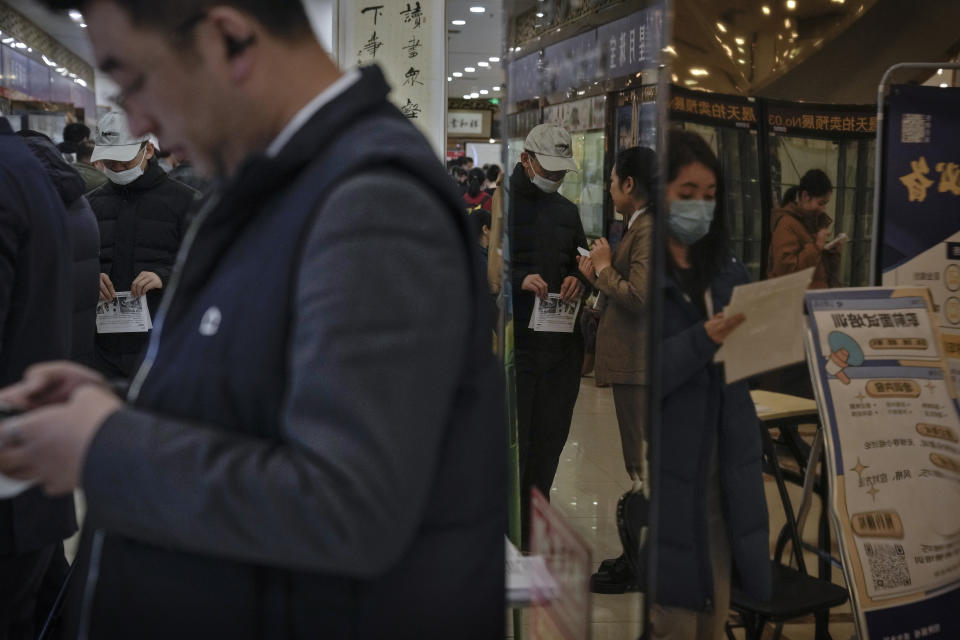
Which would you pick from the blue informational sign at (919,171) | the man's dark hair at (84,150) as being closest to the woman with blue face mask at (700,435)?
the blue informational sign at (919,171)

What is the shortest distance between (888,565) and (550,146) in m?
1.47

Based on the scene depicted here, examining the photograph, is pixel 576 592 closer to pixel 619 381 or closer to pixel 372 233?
pixel 372 233

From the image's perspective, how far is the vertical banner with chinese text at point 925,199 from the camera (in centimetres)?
274

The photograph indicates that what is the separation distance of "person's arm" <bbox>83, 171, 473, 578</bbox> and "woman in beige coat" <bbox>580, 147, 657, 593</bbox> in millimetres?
1230

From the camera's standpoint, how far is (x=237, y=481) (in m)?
0.81

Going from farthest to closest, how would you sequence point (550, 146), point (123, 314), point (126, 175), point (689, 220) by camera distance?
point (126, 175)
point (123, 314)
point (550, 146)
point (689, 220)

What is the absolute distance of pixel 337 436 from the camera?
79cm

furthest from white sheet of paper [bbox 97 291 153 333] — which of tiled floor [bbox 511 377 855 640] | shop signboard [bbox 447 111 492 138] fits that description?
shop signboard [bbox 447 111 492 138]

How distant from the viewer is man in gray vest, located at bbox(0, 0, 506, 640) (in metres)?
0.80

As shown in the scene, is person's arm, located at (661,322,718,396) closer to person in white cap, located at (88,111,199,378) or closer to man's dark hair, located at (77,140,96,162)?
person in white cap, located at (88,111,199,378)

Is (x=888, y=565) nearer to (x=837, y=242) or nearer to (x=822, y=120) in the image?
(x=837, y=242)

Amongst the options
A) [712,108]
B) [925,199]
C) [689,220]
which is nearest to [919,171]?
[925,199]

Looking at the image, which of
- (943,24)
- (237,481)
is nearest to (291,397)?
(237,481)

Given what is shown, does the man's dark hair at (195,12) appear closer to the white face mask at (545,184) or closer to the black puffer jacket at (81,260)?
the white face mask at (545,184)
